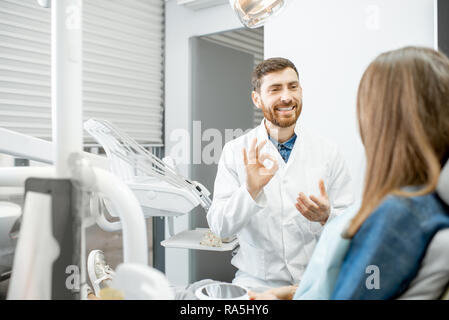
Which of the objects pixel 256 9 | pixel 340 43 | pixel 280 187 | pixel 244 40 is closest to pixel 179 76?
pixel 244 40

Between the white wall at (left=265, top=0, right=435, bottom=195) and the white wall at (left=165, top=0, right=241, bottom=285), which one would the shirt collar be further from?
the white wall at (left=165, top=0, right=241, bottom=285)

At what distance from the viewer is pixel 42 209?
509 mm

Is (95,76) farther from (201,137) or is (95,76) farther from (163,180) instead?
(163,180)

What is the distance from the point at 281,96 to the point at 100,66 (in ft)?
4.68

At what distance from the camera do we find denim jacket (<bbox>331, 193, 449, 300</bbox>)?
0.55m

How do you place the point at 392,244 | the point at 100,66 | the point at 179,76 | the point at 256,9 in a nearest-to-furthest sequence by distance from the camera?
the point at 392,244, the point at 256,9, the point at 100,66, the point at 179,76

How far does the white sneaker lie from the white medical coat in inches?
16.0

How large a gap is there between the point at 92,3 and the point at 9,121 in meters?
0.94

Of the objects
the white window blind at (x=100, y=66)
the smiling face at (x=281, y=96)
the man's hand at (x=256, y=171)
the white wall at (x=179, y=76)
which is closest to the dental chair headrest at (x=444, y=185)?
the man's hand at (x=256, y=171)

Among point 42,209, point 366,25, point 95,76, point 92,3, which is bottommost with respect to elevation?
point 42,209

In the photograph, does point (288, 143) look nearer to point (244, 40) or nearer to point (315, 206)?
point (315, 206)

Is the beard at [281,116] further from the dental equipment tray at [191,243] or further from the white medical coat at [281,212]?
the dental equipment tray at [191,243]

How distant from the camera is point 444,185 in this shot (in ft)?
1.83
